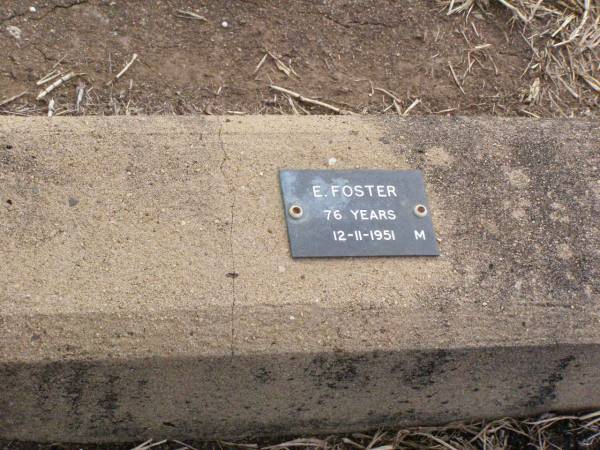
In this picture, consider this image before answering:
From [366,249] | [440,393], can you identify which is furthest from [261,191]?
[440,393]

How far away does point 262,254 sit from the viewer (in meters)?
2.26

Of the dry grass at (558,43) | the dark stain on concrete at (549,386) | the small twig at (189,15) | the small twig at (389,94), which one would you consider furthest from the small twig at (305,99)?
the dark stain on concrete at (549,386)

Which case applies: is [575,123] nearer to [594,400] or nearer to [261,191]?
[594,400]

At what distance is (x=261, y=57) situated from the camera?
326cm

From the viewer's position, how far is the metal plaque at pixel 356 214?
2.29 metres

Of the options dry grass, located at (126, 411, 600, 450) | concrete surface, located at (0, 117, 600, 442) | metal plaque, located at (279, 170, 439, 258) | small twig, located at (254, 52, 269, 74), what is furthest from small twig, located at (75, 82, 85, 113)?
dry grass, located at (126, 411, 600, 450)

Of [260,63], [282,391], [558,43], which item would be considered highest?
[558,43]

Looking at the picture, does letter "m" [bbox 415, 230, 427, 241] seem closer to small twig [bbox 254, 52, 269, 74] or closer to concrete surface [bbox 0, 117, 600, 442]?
concrete surface [bbox 0, 117, 600, 442]

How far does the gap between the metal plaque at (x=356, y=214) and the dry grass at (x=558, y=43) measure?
53.9 inches

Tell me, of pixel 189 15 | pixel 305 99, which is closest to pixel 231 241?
pixel 305 99

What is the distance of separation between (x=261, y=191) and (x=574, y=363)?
1315mm

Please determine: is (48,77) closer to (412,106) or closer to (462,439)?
(412,106)

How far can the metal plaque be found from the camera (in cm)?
229

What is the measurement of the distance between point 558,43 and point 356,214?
200 cm
